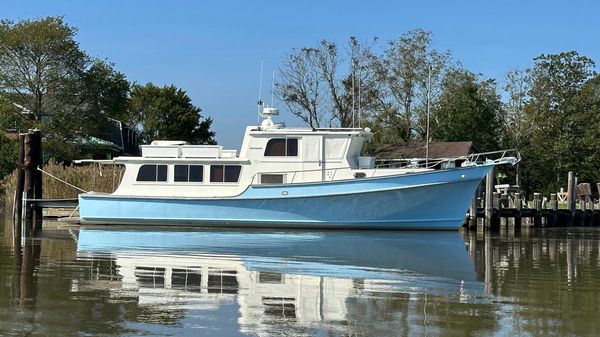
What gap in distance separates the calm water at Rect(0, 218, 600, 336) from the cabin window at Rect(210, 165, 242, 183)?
4874 millimetres

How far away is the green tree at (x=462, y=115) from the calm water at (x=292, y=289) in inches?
904

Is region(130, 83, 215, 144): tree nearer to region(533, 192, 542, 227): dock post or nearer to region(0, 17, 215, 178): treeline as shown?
region(0, 17, 215, 178): treeline

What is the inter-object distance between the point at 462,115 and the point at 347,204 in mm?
20241

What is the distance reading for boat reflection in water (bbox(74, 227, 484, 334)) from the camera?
852cm

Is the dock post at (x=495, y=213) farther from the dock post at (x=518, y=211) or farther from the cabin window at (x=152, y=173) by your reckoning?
the cabin window at (x=152, y=173)

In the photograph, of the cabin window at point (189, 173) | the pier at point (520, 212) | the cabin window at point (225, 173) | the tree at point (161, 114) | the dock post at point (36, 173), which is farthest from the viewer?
the tree at point (161, 114)

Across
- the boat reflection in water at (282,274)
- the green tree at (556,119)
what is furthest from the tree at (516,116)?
the boat reflection in water at (282,274)

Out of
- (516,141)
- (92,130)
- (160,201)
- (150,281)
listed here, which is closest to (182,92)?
(92,130)

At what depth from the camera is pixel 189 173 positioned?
76.5 ft

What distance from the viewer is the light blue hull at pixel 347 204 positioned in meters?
21.9

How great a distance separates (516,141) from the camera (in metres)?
46.9

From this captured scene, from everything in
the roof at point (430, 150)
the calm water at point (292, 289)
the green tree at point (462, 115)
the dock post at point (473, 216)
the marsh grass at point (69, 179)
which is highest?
the green tree at point (462, 115)

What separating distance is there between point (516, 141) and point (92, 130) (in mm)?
24668

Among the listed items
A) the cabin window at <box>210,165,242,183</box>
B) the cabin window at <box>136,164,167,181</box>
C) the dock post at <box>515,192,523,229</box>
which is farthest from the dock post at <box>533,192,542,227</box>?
the cabin window at <box>136,164,167,181</box>
